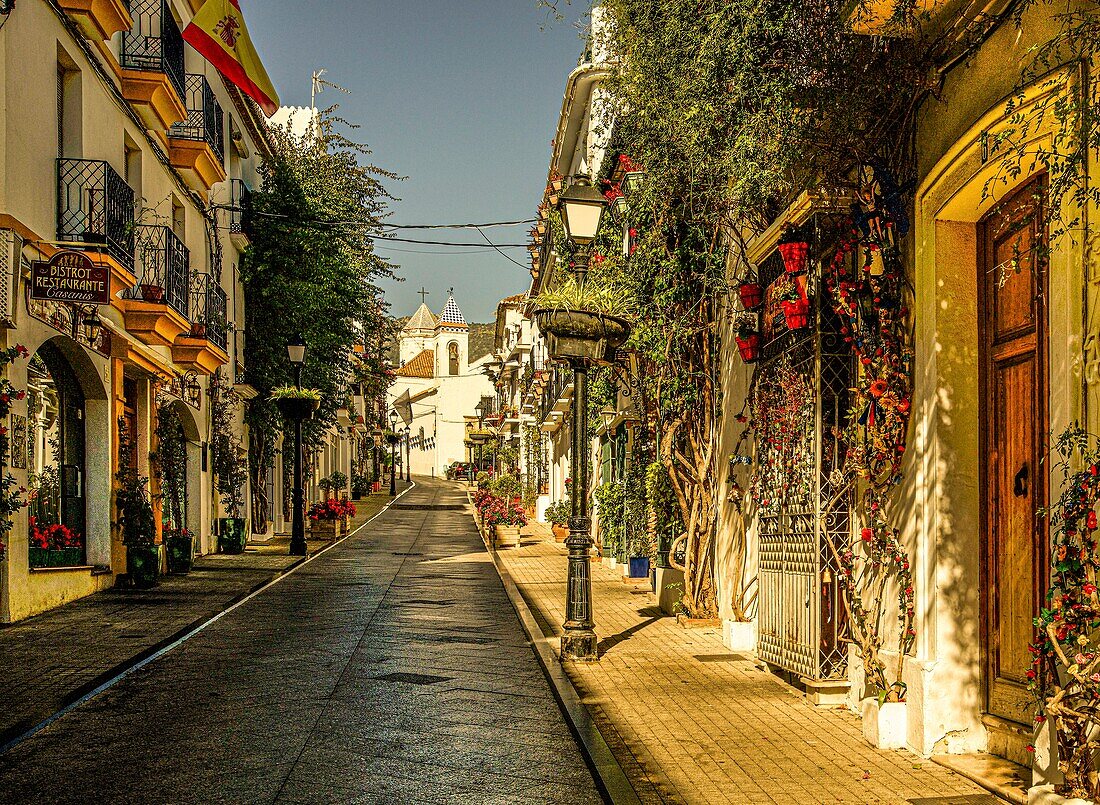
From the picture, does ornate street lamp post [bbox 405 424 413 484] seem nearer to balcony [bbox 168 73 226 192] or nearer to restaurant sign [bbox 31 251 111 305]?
balcony [bbox 168 73 226 192]

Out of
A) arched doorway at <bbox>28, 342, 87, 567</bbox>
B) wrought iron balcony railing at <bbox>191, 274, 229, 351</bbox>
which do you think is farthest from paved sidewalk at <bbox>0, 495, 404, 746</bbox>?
wrought iron balcony railing at <bbox>191, 274, 229, 351</bbox>

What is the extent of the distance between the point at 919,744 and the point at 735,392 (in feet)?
18.8

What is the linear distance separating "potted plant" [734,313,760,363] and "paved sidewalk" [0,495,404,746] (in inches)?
250

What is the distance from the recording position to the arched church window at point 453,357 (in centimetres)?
11075

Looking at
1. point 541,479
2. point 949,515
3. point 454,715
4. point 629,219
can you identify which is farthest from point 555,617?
point 541,479

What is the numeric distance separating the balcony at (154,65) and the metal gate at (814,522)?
12163mm

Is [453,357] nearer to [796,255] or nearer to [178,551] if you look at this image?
[178,551]

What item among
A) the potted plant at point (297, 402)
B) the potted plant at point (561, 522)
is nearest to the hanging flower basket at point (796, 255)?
the potted plant at point (297, 402)

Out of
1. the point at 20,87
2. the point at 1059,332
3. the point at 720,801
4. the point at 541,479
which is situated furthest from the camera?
the point at 541,479

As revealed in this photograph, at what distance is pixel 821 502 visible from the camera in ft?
26.3

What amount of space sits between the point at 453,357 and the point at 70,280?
98.6 meters

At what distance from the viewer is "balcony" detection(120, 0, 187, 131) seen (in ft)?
56.2

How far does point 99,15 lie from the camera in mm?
14141

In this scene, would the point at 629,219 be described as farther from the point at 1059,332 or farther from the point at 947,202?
the point at 1059,332
